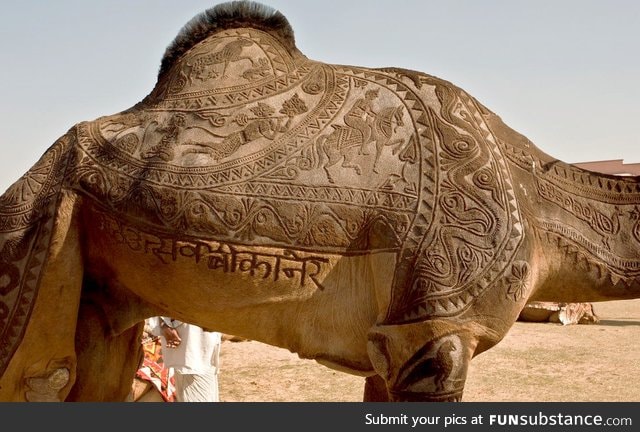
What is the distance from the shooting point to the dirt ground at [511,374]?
27.4ft

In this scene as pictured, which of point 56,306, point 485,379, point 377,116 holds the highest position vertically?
point 377,116

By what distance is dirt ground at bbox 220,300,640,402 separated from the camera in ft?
27.4

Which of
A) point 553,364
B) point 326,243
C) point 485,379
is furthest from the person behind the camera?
point 553,364

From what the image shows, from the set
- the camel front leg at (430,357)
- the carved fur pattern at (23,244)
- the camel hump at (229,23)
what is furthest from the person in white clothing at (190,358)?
the camel front leg at (430,357)

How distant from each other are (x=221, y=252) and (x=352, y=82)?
95 centimetres

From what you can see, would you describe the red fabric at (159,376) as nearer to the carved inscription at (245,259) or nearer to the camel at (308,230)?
the camel at (308,230)

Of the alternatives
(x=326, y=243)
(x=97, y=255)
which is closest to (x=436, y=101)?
(x=326, y=243)

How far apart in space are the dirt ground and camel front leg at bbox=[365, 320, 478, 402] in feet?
17.3

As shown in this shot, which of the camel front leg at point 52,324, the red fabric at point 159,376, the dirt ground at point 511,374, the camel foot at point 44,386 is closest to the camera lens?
the camel front leg at point 52,324

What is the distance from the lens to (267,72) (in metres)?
3.42

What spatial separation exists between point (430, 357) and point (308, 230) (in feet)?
2.24

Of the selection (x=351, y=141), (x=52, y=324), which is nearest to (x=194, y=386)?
(x=52, y=324)

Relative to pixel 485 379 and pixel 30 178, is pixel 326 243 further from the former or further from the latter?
pixel 485 379

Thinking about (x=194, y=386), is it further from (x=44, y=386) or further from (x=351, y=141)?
(x=351, y=141)
